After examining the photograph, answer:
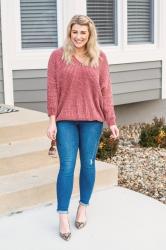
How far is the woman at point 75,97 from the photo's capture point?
3.65 m

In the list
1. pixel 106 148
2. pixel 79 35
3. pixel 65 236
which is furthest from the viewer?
pixel 106 148

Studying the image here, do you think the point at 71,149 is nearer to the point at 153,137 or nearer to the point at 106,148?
A: the point at 106,148

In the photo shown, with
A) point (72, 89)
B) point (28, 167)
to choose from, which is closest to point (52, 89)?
point (72, 89)

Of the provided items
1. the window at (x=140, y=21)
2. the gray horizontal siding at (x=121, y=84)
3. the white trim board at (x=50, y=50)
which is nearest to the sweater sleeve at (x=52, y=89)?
the white trim board at (x=50, y=50)

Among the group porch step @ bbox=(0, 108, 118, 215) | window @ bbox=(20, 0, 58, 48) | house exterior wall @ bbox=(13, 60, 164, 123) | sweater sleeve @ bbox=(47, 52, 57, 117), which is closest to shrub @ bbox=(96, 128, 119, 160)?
porch step @ bbox=(0, 108, 118, 215)

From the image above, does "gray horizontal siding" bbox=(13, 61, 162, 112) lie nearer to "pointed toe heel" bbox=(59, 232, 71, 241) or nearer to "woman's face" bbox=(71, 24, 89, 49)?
"woman's face" bbox=(71, 24, 89, 49)

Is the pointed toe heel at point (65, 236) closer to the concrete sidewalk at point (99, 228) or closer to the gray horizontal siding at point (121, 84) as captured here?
the concrete sidewalk at point (99, 228)

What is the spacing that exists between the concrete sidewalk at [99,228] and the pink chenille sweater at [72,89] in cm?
87

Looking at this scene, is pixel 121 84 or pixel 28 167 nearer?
pixel 28 167

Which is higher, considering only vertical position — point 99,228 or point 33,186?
point 33,186

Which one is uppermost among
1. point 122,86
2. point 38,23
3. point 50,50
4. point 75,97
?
point 38,23

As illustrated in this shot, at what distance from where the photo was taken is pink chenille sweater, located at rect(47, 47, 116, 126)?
3643 millimetres

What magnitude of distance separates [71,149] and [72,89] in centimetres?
42

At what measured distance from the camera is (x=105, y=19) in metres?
7.88
